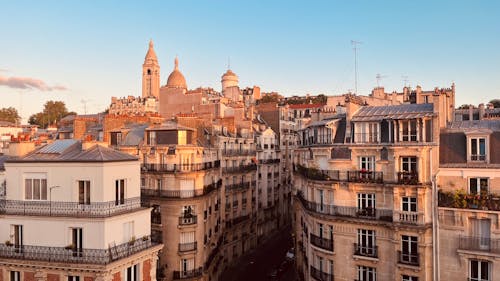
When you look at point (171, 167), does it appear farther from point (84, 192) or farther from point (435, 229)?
point (435, 229)

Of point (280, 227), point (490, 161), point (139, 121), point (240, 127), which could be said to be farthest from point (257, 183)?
point (490, 161)

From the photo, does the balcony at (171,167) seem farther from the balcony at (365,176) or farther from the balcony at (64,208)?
the balcony at (365,176)

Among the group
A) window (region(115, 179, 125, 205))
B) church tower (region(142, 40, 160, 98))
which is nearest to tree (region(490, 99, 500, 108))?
window (region(115, 179, 125, 205))

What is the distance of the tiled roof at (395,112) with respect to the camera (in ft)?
98.2

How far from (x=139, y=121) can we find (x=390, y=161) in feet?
93.8

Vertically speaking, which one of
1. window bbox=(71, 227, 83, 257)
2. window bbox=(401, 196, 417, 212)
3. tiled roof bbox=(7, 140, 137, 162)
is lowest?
window bbox=(71, 227, 83, 257)

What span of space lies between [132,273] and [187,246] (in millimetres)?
12958

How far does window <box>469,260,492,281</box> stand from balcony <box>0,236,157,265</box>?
20.5 meters

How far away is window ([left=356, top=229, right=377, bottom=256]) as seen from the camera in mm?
30156

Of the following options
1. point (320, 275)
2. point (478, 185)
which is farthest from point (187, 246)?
point (478, 185)

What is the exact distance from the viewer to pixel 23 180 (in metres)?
26.3

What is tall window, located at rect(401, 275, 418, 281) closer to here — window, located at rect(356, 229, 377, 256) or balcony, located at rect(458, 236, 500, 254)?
window, located at rect(356, 229, 377, 256)

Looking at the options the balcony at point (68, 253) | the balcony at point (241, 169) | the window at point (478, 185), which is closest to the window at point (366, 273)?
the window at point (478, 185)

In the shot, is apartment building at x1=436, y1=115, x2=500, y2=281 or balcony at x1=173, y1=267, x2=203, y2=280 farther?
balcony at x1=173, y1=267, x2=203, y2=280
